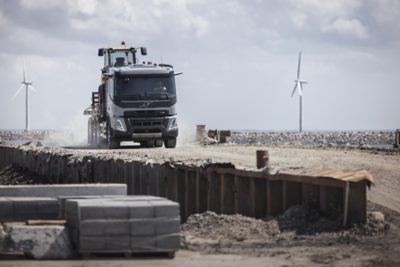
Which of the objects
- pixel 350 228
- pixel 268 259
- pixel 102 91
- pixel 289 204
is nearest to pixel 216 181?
pixel 289 204

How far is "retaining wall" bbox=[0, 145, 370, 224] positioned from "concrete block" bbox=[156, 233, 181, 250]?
11.0 feet

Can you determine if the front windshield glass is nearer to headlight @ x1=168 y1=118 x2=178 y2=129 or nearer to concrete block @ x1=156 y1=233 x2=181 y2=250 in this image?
headlight @ x1=168 y1=118 x2=178 y2=129

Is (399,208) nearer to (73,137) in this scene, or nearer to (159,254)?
(159,254)

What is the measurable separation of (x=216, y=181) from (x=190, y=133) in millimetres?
36230

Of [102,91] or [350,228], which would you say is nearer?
[350,228]

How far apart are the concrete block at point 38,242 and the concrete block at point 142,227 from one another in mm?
1086

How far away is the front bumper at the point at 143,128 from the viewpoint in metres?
39.2

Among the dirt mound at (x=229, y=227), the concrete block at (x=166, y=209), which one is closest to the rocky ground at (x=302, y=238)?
the dirt mound at (x=229, y=227)

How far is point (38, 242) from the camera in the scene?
48.5 ft

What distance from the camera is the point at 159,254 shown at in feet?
49.2

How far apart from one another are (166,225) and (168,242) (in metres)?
0.27

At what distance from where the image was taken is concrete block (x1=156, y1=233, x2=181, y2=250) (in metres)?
14.7

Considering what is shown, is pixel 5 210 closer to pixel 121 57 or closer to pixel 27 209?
pixel 27 209

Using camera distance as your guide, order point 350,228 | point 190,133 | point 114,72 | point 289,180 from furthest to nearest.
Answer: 1. point 190,133
2. point 114,72
3. point 289,180
4. point 350,228
